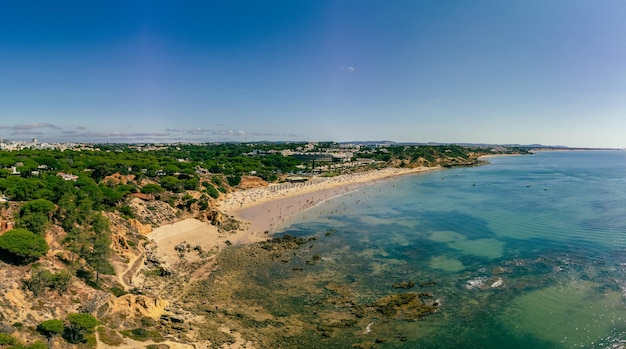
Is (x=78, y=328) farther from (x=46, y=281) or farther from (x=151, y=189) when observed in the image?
(x=151, y=189)

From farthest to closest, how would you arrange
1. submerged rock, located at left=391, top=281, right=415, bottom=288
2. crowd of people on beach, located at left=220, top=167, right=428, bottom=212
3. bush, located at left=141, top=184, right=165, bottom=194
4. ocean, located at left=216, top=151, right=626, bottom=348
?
crowd of people on beach, located at left=220, top=167, right=428, bottom=212
bush, located at left=141, top=184, right=165, bottom=194
submerged rock, located at left=391, top=281, right=415, bottom=288
ocean, located at left=216, top=151, right=626, bottom=348

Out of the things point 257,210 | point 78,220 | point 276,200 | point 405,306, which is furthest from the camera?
point 276,200

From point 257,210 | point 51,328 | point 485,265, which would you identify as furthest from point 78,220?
point 485,265

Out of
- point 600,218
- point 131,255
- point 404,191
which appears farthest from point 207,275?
point 404,191

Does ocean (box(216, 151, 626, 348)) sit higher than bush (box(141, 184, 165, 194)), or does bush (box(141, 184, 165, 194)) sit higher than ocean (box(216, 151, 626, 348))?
bush (box(141, 184, 165, 194))

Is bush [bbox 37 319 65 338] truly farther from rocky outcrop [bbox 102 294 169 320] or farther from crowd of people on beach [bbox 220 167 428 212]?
crowd of people on beach [bbox 220 167 428 212]

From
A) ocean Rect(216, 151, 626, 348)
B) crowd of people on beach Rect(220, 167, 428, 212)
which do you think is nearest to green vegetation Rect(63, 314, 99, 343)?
ocean Rect(216, 151, 626, 348)

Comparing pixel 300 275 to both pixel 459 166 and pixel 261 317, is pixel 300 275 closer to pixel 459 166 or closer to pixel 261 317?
pixel 261 317
